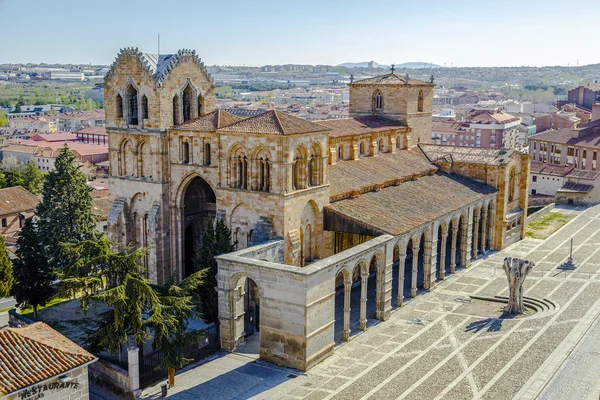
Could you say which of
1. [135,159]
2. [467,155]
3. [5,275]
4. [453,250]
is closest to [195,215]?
[135,159]

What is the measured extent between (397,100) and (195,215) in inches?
962

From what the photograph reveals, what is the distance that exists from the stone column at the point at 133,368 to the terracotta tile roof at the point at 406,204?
15610 millimetres

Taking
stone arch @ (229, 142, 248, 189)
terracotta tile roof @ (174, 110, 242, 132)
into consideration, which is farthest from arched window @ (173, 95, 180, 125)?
stone arch @ (229, 142, 248, 189)

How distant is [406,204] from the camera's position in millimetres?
46500

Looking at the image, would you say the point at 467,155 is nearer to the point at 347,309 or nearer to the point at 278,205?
the point at 278,205

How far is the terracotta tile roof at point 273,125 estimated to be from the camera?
1505 inches

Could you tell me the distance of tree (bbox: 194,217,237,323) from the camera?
37.0 metres

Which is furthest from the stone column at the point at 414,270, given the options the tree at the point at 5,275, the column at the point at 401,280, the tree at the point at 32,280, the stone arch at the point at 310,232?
the tree at the point at 5,275

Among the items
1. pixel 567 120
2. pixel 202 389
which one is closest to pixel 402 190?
pixel 202 389

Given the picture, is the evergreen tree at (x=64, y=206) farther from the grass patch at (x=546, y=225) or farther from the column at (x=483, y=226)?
the grass patch at (x=546, y=225)

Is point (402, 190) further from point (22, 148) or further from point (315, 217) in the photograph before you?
point (22, 148)

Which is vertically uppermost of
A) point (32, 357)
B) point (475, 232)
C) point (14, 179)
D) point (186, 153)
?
point (186, 153)

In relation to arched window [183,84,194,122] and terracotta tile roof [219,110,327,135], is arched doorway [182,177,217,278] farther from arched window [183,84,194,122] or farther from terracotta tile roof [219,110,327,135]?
terracotta tile roof [219,110,327,135]

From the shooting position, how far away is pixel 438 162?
5959 cm
